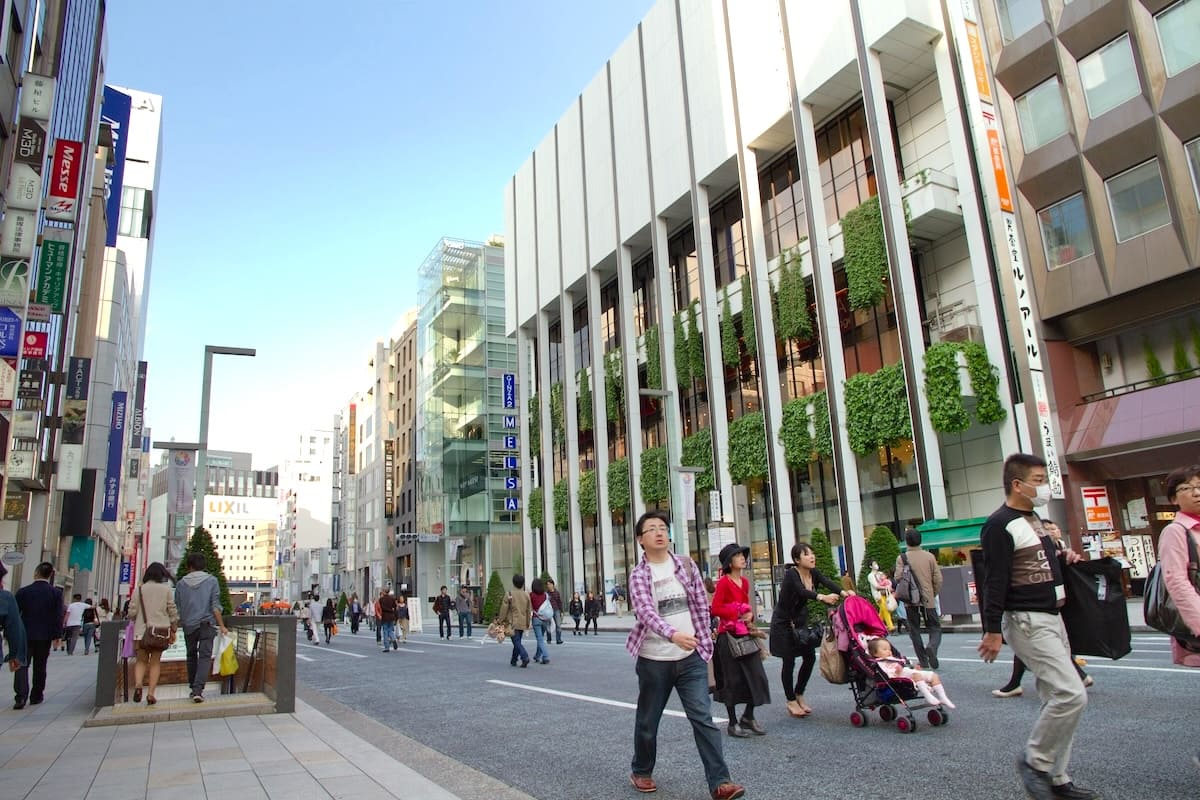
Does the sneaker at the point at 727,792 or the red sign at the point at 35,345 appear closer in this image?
the sneaker at the point at 727,792

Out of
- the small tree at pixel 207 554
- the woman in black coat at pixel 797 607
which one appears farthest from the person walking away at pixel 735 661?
the small tree at pixel 207 554

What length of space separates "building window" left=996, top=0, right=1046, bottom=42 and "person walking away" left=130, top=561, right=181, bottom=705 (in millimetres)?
26110

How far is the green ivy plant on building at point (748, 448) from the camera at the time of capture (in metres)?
30.9

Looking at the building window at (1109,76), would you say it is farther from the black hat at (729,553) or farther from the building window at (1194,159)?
the black hat at (729,553)

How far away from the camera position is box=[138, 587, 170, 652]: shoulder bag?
965cm

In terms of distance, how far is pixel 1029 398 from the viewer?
894 inches

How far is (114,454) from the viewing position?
4616 centimetres

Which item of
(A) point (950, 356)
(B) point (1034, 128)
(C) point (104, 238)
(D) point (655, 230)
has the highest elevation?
(C) point (104, 238)

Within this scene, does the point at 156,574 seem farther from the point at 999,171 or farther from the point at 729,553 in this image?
the point at 999,171

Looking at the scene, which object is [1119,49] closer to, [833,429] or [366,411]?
[833,429]

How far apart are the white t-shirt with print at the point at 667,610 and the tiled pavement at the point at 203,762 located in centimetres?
156

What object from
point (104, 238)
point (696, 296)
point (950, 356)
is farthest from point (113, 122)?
point (950, 356)

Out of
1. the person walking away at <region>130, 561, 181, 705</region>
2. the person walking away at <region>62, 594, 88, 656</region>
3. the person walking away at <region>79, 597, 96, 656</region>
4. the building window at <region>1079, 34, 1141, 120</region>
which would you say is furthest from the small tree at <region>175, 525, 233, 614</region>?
the building window at <region>1079, 34, 1141, 120</region>

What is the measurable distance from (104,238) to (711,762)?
159ft
